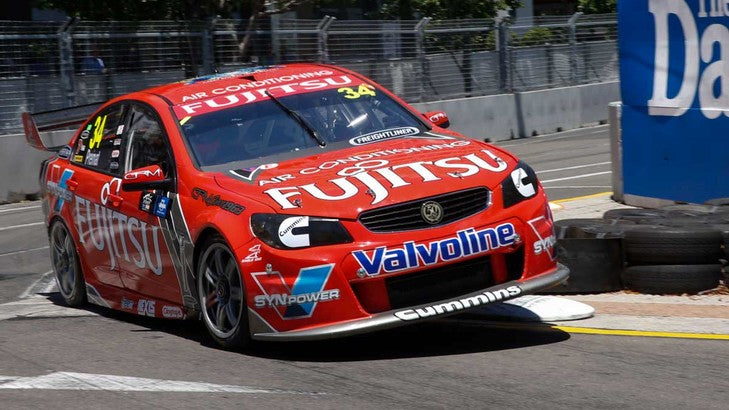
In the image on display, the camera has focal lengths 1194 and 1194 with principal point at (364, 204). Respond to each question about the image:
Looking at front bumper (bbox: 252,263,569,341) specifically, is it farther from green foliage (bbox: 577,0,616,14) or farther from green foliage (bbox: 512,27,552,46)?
green foliage (bbox: 577,0,616,14)

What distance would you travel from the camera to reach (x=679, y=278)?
25.5 ft

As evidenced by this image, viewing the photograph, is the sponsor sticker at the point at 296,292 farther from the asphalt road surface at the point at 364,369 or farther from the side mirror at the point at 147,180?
the side mirror at the point at 147,180

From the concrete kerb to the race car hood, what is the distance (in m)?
1.15

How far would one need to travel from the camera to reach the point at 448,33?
26062 millimetres

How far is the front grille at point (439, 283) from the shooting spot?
6.21 m

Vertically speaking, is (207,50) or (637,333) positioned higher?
(207,50)

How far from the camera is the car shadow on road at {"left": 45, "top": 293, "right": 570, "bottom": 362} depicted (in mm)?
6535

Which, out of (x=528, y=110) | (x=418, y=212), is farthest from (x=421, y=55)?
(x=418, y=212)

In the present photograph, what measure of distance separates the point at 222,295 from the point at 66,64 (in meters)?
13.8

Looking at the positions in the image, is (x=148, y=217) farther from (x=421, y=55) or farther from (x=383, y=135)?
(x=421, y=55)

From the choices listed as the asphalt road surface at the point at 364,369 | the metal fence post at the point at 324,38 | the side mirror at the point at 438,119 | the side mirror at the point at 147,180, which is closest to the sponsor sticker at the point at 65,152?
the asphalt road surface at the point at 364,369

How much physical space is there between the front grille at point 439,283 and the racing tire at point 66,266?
3303 mm


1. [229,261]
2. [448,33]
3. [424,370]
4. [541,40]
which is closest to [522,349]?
[424,370]

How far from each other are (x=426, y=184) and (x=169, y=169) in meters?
1.81
